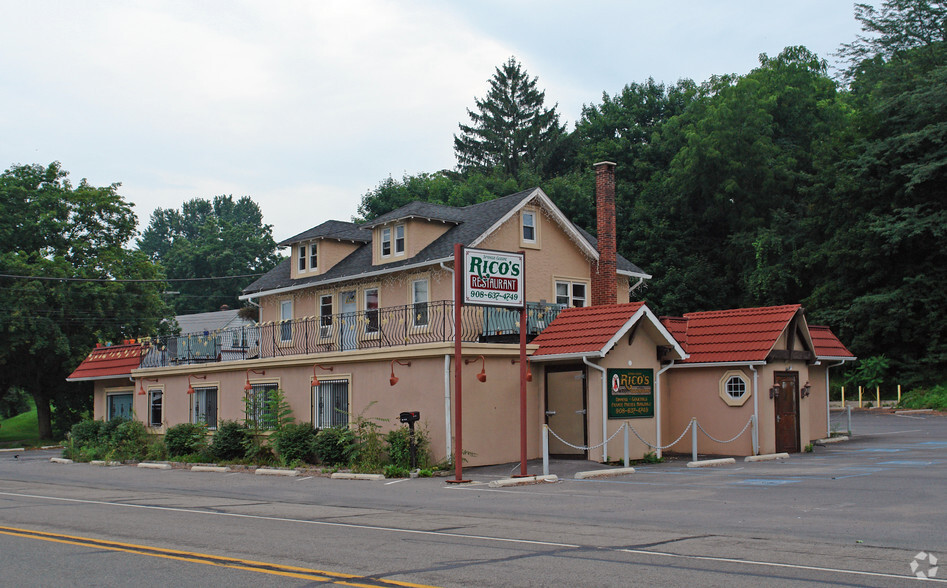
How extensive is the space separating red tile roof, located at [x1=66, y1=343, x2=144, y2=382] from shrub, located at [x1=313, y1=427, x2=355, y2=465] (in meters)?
13.1

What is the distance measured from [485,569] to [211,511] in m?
7.58

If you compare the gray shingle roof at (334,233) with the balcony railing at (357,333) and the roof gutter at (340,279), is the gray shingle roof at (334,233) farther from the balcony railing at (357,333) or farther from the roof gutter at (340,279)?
the balcony railing at (357,333)

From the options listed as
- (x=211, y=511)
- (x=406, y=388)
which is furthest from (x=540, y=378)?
(x=211, y=511)

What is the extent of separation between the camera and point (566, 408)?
22969 mm

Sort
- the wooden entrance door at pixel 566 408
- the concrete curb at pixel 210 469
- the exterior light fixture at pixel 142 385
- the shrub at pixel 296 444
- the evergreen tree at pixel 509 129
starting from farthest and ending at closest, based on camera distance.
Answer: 1. the evergreen tree at pixel 509 129
2. the exterior light fixture at pixel 142 385
3. the concrete curb at pixel 210 469
4. the shrub at pixel 296 444
5. the wooden entrance door at pixel 566 408

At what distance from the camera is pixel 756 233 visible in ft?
182

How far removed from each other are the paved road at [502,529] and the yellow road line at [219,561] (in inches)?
1.4

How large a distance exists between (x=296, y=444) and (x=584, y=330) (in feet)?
27.7

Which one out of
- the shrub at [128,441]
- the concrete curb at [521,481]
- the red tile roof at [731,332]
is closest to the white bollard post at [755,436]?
the red tile roof at [731,332]

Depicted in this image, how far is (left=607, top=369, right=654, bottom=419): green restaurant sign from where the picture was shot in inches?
868

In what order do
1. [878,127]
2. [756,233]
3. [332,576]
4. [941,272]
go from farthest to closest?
[756,233], [878,127], [941,272], [332,576]

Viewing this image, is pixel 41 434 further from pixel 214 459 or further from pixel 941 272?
pixel 941 272

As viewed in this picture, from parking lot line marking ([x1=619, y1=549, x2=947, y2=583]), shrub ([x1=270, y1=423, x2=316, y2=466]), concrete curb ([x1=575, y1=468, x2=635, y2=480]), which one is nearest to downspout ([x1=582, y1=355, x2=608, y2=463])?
concrete curb ([x1=575, y1=468, x2=635, y2=480])

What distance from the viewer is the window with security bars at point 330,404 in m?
24.4
